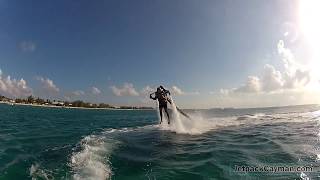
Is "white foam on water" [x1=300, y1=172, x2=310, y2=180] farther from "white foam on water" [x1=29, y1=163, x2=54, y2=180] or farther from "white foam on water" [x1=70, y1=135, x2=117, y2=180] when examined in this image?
"white foam on water" [x1=29, y1=163, x2=54, y2=180]

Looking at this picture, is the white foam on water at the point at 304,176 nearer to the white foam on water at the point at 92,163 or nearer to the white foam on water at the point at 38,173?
the white foam on water at the point at 92,163

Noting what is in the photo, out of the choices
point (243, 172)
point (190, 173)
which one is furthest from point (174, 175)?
point (243, 172)

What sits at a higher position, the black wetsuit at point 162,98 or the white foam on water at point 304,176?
the black wetsuit at point 162,98

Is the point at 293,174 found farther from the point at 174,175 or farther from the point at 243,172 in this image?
the point at 174,175

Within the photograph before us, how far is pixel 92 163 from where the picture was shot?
14.4 m

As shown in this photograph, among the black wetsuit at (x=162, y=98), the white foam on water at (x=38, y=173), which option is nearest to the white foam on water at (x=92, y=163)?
the white foam on water at (x=38, y=173)

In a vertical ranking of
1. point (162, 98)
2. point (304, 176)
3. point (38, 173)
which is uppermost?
point (162, 98)

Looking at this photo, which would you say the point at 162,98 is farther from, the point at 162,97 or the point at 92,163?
the point at 92,163

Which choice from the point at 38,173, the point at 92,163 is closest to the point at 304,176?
the point at 92,163

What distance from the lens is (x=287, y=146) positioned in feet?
60.7

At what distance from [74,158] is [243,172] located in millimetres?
8190

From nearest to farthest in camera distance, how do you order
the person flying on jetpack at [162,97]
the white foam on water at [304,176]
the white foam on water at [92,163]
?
the white foam on water at [304,176] < the white foam on water at [92,163] < the person flying on jetpack at [162,97]

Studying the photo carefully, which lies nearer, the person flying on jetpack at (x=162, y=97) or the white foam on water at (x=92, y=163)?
the white foam on water at (x=92, y=163)

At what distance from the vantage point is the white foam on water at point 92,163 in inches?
492
